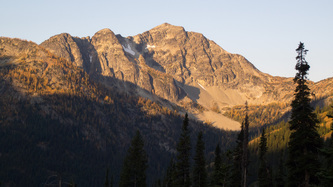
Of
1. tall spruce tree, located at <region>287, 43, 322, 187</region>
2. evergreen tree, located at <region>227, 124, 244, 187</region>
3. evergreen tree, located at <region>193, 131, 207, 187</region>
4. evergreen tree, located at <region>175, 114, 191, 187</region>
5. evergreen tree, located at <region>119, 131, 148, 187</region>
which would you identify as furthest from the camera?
evergreen tree, located at <region>119, 131, 148, 187</region>

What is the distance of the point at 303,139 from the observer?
38.7 metres

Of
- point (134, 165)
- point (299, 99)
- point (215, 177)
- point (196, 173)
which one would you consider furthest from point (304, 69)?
point (134, 165)

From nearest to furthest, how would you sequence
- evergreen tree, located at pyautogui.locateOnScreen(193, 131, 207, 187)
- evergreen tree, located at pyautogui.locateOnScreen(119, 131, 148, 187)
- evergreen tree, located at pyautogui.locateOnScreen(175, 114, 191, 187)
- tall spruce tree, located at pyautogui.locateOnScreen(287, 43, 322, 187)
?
tall spruce tree, located at pyautogui.locateOnScreen(287, 43, 322, 187)
evergreen tree, located at pyautogui.locateOnScreen(175, 114, 191, 187)
evergreen tree, located at pyautogui.locateOnScreen(193, 131, 207, 187)
evergreen tree, located at pyautogui.locateOnScreen(119, 131, 148, 187)

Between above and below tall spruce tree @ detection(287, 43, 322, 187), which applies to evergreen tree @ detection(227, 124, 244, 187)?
below

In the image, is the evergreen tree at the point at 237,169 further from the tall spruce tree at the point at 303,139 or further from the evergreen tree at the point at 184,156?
the tall spruce tree at the point at 303,139

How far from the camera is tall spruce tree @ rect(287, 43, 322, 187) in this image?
38406 millimetres

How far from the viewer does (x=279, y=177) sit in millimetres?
78188

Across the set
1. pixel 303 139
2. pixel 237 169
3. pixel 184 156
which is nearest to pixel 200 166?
pixel 237 169

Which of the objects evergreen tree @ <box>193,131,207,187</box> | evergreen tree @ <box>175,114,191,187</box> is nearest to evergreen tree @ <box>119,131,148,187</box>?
evergreen tree @ <box>175,114,191,187</box>

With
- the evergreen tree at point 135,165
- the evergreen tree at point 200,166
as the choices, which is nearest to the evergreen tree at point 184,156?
the evergreen tree at point 200,166

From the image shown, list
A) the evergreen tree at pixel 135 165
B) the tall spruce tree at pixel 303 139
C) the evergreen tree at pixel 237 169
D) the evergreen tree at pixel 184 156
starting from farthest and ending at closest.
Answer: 1. the evergreen tree at pixel 135 165
2. the evergreen tree at pixel 237 169
3. the evergreen tree at pixel 184 156
4. the tall spruce tree at pixel 303 139

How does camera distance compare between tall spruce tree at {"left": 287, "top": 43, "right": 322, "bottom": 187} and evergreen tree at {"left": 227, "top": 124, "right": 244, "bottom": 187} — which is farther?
evergreen tree at {"left": 227, "top": 124, "right": 244, "bottom": 187}

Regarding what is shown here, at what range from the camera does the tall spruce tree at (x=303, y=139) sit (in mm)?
38406

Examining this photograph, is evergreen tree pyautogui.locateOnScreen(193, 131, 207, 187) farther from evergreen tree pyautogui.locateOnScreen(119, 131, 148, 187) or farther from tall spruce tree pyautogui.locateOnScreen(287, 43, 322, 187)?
tall spruce tree pyautogui.locateOnScreen(287, 43, 322, 187)
